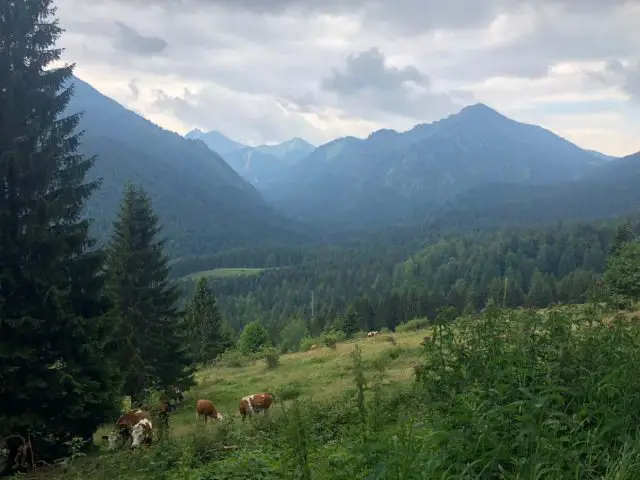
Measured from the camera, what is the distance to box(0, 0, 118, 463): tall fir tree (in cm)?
1218

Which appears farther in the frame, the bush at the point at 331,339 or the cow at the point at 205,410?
the bush at the point at 331,339

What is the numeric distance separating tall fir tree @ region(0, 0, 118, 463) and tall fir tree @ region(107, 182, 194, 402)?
32.6 ft

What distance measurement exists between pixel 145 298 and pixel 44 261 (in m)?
13.0

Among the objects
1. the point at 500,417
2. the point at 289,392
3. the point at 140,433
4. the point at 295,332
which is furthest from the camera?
the point at 295,332

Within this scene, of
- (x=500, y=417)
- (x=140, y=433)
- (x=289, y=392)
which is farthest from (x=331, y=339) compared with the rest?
(x=500, y=417)

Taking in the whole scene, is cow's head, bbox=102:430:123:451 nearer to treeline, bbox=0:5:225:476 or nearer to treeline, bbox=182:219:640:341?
treeline, bbox=0:5:225:476

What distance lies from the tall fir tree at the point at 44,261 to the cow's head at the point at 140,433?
1.25 metres

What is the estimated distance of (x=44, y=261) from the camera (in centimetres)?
1302

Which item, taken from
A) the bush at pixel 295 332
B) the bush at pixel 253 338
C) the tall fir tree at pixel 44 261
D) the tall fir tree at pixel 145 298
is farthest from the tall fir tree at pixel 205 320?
the tall fir tree at pixel 44 261

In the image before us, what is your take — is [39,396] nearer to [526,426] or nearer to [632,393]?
[526,426]

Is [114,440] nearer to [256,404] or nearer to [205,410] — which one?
[205,410]

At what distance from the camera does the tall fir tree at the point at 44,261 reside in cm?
1218

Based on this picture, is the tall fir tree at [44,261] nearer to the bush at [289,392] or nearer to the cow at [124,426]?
the cow at [124,426]

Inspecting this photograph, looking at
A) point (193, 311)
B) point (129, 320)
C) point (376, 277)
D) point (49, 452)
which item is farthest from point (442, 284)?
point (49, 452)
